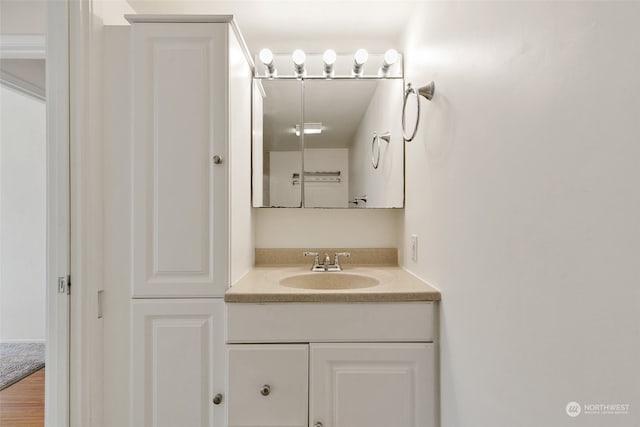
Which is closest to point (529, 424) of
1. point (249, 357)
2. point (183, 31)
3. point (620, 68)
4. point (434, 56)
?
point (620, 68)

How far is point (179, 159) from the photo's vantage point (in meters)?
1.17

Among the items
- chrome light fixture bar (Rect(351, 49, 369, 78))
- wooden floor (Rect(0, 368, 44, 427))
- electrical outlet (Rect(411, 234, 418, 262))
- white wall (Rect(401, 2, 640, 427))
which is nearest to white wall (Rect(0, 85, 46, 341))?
wooden floor (Rect(0, 368, 44, 427))

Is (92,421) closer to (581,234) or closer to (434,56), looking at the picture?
(581,234)

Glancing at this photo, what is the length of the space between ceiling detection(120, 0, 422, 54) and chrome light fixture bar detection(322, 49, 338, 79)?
13 cm

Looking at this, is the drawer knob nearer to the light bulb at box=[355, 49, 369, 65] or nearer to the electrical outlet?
the electrical outlet

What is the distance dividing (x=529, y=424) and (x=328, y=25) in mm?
1797

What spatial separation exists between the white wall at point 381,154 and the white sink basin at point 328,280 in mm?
422

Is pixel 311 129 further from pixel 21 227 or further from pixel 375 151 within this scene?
Answer: pixel 21 227

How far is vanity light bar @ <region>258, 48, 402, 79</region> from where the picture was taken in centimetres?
161

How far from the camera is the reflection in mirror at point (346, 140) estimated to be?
167cm

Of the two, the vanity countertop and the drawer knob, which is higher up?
the vanity countertop

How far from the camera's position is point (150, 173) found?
1173 mm

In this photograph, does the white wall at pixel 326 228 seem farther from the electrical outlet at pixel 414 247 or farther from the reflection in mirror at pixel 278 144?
the electrical outlet at pixel 414 247

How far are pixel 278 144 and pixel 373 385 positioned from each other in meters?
1.26
